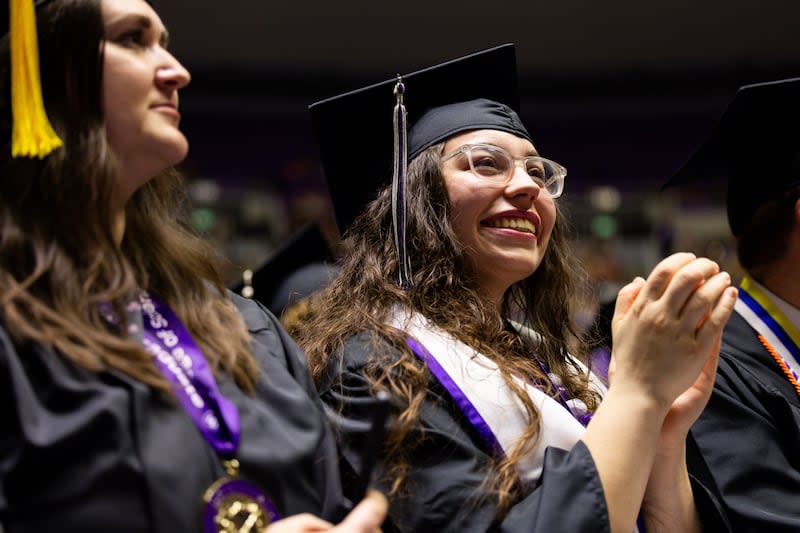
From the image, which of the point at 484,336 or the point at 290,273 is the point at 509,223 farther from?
the point at 290,273

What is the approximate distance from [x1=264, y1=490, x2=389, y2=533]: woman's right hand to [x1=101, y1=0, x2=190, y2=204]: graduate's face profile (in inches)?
21.3

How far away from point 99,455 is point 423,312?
73 cm

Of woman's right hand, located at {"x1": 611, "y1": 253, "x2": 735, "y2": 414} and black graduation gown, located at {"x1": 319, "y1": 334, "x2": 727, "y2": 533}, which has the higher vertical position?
woman's right hand, located at {"x1": 611, "y1": 253, "x2": 735, "y2": 414}

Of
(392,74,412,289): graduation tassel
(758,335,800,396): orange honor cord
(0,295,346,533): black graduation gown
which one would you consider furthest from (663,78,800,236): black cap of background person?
(0,295,346,533): black graduation gown

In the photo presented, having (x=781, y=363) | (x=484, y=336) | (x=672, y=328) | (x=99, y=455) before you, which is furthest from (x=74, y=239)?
(x=781, y=363)

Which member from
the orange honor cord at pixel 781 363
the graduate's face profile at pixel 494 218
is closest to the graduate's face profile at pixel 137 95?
the graduate's face profile at pixel 494 218

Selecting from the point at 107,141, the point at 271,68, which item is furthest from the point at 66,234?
the point at 271,68

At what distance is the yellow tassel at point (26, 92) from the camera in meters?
1.17

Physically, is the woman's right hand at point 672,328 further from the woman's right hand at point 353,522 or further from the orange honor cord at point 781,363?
the orange honor cord at point 781,363

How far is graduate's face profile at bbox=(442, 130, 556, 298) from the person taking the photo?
1.72 metres

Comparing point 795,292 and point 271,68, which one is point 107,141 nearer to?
point 795,292

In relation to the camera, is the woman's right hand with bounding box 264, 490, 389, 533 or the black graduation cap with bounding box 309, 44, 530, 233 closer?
the woman's right hand with bounding box 264, 490, 389, 533

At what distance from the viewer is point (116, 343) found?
114 centimetres

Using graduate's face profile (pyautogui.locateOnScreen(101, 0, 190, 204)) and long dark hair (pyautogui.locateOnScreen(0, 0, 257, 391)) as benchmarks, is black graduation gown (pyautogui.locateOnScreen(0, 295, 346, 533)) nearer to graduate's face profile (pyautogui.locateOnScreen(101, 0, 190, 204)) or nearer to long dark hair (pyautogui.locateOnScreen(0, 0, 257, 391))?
long dark hair (pyautogui.locateOnScreen(0, 0, 257, 391))
